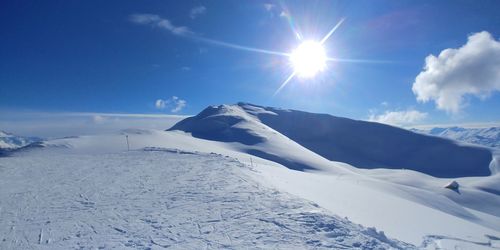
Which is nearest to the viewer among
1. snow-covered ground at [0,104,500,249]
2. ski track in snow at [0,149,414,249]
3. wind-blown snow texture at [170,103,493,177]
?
ski track in snow at [0,149,414,249]

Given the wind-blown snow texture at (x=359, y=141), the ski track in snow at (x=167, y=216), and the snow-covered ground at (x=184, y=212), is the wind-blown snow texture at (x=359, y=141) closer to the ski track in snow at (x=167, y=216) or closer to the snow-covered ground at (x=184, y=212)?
the snow-covered ground at (x=184, y=212)

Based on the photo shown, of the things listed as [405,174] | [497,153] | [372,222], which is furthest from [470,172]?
[372,222]

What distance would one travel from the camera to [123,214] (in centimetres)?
1196

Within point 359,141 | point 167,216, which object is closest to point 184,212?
point 167,216

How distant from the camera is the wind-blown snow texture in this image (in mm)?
142000

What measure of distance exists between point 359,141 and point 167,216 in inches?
6900

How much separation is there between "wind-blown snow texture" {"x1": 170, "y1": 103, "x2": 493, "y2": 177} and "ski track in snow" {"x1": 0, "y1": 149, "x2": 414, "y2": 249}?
103m

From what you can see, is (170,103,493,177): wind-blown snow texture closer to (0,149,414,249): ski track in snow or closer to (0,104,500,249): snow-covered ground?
(0,104,500,249): snow-covered ground

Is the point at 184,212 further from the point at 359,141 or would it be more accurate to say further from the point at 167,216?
the point at 359,141

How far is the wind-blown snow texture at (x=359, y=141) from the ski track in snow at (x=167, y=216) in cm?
10297

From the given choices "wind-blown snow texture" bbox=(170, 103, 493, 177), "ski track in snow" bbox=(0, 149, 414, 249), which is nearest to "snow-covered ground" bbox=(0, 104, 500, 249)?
"ski track in snow" bbox=(0, 149, 414, 249)

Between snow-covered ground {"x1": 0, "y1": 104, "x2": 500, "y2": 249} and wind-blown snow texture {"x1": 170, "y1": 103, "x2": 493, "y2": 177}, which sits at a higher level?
wind-blown snow texture {"x1": 170, "y1": 103, "x2": 493, "y2": 177}

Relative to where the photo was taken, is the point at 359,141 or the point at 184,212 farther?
the point at 359,141

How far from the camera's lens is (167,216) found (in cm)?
1153
